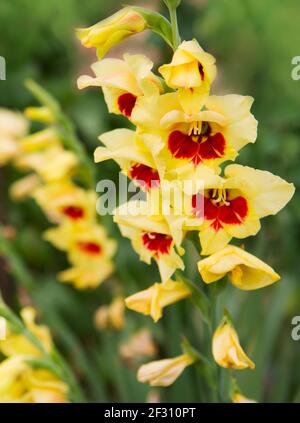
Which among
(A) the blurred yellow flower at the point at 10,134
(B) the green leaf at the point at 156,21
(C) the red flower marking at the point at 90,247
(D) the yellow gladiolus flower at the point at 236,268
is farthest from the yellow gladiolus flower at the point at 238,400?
(A) the blurred yellow flower at the point at 10,134

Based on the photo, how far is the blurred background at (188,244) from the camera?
1535 millimetres

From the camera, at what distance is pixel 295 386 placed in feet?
5.52

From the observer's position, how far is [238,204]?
37.9 inches

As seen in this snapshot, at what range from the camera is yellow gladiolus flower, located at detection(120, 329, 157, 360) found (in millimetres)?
1609

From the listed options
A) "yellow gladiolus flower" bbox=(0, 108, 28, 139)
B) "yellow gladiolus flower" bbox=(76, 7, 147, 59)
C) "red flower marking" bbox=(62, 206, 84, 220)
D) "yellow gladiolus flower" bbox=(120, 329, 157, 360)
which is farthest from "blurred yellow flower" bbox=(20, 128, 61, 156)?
"yellow gladiolus flower" bbox=(76, 7, 147, 59)

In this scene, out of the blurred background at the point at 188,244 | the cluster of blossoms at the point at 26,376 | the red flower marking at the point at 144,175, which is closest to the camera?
the red flower marking at the point at 144,175

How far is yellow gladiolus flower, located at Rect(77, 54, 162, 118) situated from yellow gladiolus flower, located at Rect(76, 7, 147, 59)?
0.02m

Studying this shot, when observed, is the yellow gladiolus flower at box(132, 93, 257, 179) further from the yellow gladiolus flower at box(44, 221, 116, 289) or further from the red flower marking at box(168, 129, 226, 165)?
the yellow gladiolus flower at box(44, 221, 116, 289)

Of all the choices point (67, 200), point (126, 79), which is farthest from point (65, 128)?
point (126, 79)

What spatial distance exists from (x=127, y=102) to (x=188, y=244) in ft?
1.69

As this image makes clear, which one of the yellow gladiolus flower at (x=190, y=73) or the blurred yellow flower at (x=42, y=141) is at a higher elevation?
the blurred yellow flower at (x=42, y=141)

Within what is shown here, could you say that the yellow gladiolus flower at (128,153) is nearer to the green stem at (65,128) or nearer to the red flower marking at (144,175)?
the red flower marking at (144,175)

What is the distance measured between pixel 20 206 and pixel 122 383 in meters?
0.85
